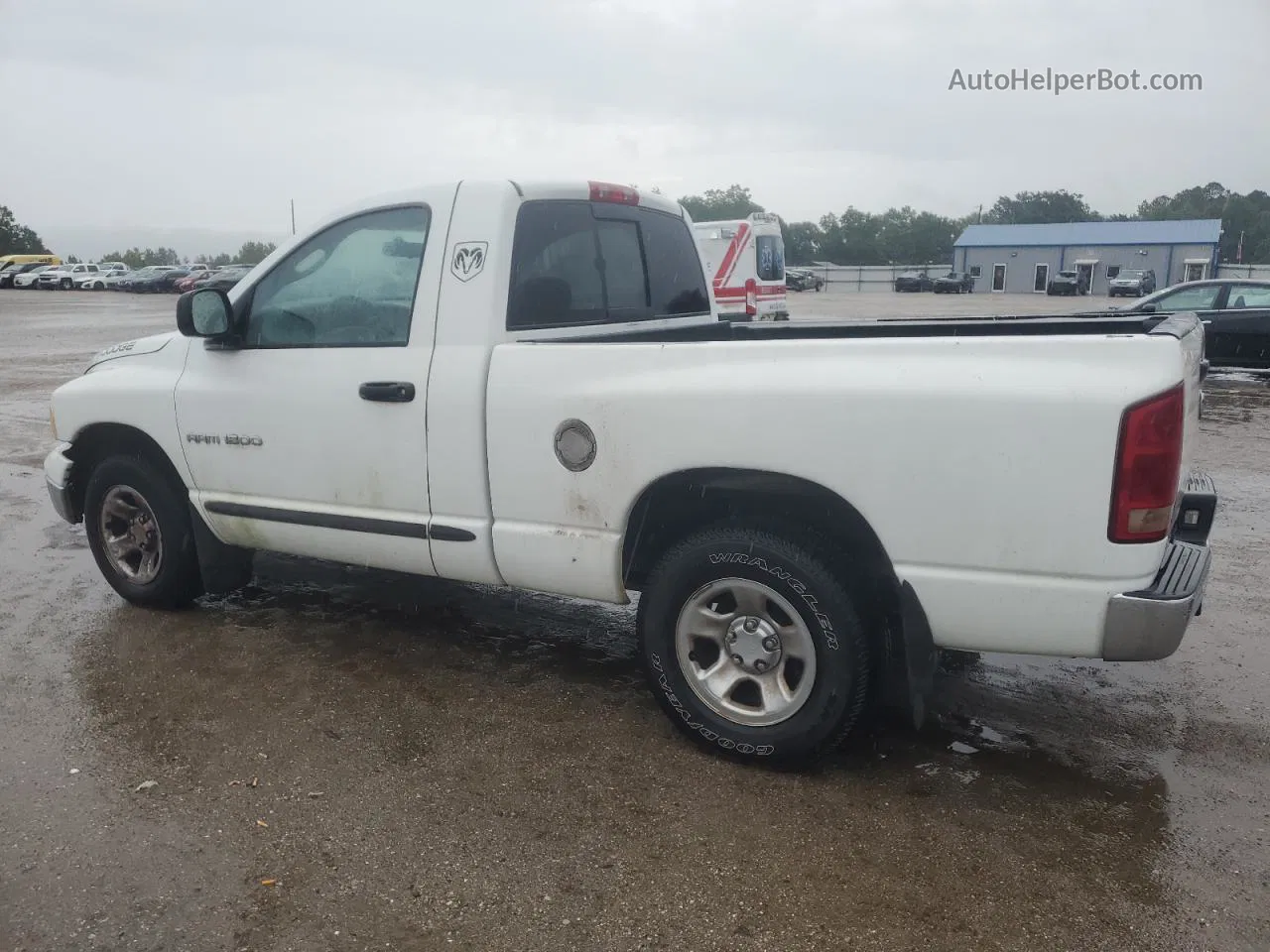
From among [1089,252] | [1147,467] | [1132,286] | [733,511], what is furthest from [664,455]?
[1089,252]

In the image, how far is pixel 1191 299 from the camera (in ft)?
46.5

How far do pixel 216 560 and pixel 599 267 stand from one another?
2320mm

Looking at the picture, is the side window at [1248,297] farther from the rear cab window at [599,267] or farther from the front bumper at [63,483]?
the front bumper at [63,483]

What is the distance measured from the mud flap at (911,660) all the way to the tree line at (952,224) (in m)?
82.4

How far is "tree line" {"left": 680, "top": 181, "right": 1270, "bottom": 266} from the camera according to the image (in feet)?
289

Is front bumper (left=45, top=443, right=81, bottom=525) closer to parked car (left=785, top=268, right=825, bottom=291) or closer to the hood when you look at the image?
the hood

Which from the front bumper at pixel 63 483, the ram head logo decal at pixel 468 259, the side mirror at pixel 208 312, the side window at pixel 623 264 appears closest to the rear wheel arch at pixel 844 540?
the ram head logo decal at pixel 468 259

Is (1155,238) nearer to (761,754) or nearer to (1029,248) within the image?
(1029,248)

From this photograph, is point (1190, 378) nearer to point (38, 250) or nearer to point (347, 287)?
point (347, 287)

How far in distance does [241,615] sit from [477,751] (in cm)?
203

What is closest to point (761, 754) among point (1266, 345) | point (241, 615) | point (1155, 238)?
point (241, 615)

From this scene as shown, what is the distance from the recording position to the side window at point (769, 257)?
69.1 feet

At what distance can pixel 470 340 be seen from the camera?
152 inches

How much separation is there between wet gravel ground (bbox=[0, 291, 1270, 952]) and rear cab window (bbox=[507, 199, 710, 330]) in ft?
5.04
